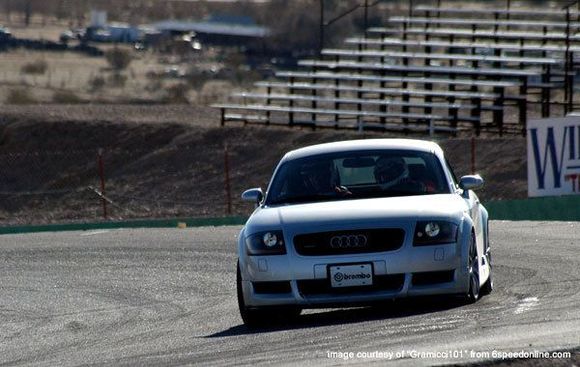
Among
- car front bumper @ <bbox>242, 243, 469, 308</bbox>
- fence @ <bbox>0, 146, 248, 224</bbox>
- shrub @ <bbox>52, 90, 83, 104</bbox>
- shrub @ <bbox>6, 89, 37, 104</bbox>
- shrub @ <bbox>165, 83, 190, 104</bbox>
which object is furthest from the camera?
shrub @ <bbox>165, 83, 190, 104</bbox>

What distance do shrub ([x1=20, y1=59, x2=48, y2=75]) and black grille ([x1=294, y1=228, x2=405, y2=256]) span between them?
51.9 m

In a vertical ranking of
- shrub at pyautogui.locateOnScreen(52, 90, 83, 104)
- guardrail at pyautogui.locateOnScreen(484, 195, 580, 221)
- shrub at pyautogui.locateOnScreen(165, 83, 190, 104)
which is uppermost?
guardrail at pyautogui.locateOnScreen(484, 195, 580, 221)

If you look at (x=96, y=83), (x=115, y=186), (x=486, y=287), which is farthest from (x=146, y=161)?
(x=96, y=83)

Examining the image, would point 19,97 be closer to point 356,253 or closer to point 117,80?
point 117,80

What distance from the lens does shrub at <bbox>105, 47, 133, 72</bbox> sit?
221ft

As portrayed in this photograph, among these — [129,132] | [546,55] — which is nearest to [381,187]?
[546,55]

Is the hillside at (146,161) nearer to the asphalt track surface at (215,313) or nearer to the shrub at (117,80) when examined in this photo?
the asphalt track surface at (215,313)

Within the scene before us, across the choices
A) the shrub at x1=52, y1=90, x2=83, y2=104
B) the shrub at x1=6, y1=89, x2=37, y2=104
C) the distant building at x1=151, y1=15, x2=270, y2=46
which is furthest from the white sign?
the distant building at x1=151, y1=15, x2=270, y2=46

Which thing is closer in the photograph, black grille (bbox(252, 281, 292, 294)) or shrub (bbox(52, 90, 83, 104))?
black grille (bbox(252, 281, 292, 294))

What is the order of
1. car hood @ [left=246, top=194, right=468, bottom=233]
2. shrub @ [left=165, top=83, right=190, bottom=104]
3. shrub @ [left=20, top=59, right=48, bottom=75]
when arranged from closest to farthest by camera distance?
car hood @ [left=246, top=194, right=468, bottom=233] < shrub @ [left=165, top=83, right=190, bottom=104] < shrub @ [left=20, top=59, right=48, bottom=75]

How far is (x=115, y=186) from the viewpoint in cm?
3297

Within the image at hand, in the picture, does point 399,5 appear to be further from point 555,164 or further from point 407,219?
point 407,219

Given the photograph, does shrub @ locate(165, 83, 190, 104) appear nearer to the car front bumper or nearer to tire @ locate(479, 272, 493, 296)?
tire @ locate(479, 272, 493, 296)

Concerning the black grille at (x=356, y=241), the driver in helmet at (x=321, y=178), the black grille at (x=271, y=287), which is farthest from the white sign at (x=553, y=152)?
the black grille at (x=271, y=287)
